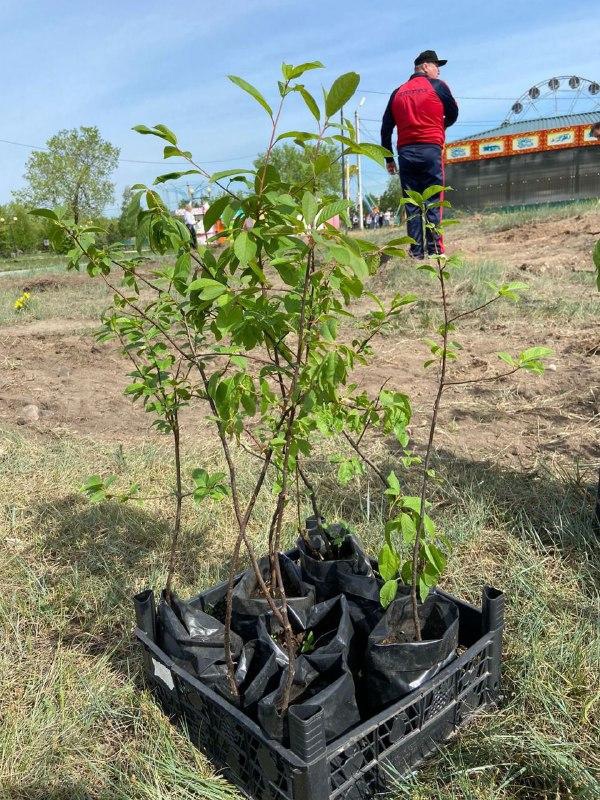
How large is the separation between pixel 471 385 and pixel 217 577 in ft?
7.63

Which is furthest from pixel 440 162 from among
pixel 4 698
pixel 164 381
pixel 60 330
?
pixel 4 698

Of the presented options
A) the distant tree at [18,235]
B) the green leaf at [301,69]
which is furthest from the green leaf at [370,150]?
the distant tree at [18,235]

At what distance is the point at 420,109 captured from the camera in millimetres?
6254


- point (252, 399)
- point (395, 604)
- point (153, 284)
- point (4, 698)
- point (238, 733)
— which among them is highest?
point (153, 284)

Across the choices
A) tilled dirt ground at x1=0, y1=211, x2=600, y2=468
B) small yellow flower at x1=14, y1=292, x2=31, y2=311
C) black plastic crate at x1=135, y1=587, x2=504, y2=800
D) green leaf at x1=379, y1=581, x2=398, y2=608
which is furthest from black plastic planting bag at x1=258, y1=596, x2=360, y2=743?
small yellow flower at x1=14, y1=292, x2=31, y2=311

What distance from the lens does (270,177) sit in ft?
3.57

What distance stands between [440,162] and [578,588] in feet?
18.0

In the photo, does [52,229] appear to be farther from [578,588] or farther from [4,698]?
[578,588]

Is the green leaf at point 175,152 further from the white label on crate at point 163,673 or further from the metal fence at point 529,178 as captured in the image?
the metal fence at point 529,178

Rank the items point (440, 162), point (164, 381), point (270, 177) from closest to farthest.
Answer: point (270, 177) < point (164, 381) < point (440, 162)

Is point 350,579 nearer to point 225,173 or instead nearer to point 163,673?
point 163,673

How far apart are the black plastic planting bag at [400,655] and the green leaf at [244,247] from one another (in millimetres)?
994

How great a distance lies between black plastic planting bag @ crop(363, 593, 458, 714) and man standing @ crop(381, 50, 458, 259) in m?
5.10

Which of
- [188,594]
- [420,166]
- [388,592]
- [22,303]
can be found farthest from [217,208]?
[22,303]
